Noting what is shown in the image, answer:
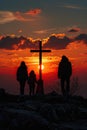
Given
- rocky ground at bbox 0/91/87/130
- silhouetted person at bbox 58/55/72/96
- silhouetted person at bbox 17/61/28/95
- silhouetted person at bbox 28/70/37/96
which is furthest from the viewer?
silhouetted person at bbox 28/70/37/96

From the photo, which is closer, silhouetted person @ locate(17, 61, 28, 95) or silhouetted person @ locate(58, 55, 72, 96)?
silhouetted person @ locate(58, 55, 72, 96)

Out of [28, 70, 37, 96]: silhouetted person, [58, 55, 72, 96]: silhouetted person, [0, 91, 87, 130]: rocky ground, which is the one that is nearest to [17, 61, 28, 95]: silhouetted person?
[58, 55, 72, 96]: silhouetted person

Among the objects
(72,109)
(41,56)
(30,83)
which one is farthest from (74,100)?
(30,83)

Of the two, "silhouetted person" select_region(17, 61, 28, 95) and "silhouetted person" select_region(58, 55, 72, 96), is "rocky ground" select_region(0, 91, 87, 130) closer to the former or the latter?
"silhouetted person" select_region(58, 55, 72, 96)

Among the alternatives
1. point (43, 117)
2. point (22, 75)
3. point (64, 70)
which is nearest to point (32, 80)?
point (22, 75)

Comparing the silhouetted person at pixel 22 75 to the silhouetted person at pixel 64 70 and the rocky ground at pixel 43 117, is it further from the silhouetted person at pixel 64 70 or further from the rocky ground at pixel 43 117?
the rocky ground at pixel 43 117

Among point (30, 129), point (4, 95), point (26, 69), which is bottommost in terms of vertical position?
point (30, 129)

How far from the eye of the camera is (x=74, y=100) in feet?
99.0

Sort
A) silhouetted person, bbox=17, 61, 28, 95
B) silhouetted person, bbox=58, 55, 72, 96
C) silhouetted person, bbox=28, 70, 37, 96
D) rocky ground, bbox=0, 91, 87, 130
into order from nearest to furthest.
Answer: rocky ground, bbox=0, 91, 87, 130
silhouetted person, bbox=58, 55, 72, 96
silhouetted person, bbox=17, 61, 28, 95
silhouetted person, bbox=28, 70, 37, 96

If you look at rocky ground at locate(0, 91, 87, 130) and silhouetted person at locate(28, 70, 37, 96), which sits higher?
silhouetted person at locate(28, 70, 37, 96)

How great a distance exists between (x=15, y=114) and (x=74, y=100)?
7.79 m

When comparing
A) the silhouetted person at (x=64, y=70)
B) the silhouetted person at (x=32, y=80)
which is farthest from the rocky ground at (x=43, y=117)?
the silhouetted person at (x=32, y=80)

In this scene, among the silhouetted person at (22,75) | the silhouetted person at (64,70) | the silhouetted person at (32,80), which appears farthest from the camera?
the silhouetted person at (32,80)

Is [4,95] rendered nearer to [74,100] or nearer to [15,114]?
[74,100]
